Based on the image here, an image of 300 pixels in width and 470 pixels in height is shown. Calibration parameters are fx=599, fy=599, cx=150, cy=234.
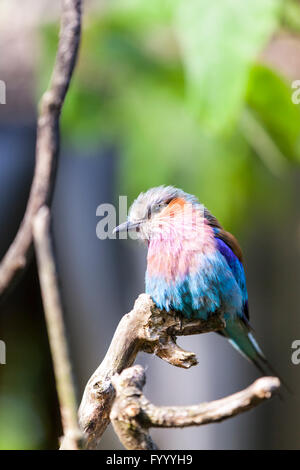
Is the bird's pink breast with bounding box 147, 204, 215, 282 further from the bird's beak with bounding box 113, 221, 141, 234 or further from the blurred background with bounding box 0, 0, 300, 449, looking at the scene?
the blurred background with bounding box 0, 0, 300, 449

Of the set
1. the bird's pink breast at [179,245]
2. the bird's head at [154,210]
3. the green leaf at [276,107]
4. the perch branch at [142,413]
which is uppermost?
the green leaf at [276,107]

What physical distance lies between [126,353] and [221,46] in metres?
0.42

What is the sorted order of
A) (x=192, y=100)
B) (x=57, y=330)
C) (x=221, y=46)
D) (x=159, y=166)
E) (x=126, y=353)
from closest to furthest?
(x=57, y=330)
(x=126, y=353)
(x=221, y=46)
(x=192, y=100)
(x=159, y=166)

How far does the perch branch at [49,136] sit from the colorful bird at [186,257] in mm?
76

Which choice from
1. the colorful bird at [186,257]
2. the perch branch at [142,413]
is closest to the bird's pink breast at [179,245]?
the colorful bird at [186,257]

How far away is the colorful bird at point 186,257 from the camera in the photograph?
1.44 feet

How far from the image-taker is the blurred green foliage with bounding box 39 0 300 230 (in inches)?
27.4

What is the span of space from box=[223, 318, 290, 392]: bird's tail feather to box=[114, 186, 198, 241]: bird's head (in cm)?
9

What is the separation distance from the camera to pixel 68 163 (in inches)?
55.4

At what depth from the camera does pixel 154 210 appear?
440 mm

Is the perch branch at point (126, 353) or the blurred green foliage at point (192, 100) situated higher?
the blurred green foliage at point (192, 100)

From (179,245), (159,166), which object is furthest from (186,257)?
(159,166)

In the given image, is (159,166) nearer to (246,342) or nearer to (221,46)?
(221,46)

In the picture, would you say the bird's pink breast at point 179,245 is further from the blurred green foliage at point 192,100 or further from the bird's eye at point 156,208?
the blurred green foliage at point 192,100
